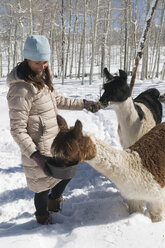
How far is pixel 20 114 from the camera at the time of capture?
168 cm

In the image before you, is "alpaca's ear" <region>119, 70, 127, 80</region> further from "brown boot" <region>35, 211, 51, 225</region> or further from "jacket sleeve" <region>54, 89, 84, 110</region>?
"brown boot" <region>35, 211, 51, 225</region>

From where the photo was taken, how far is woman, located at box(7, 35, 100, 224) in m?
1.68

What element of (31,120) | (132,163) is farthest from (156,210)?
(31,120)

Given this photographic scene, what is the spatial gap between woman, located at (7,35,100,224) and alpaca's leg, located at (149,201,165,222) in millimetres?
982

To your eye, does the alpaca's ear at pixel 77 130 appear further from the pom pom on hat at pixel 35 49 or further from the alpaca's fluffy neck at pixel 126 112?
the alpaca's fluffy neck at pixel 126 112

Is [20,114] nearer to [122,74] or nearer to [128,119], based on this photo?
[122,74]

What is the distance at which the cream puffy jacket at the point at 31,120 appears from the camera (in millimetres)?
1683

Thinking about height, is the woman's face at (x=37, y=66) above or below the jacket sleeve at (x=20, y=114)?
above

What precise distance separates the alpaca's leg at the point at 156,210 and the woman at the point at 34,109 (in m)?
0.98

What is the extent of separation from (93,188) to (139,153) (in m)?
1.40

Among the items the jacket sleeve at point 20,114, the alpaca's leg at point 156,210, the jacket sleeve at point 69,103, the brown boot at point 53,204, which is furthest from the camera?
the brown boot at point 53,204

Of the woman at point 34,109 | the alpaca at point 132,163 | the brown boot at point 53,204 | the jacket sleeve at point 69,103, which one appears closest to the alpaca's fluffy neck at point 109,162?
the alpaca at point 132,163

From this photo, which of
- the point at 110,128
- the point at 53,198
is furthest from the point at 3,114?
the point at 53,198

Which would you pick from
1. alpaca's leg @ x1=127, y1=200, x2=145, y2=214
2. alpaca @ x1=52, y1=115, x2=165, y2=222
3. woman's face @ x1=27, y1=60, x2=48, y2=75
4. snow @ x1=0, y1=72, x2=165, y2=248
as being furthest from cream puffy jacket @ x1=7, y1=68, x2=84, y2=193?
alpaca's leg @ x1=127, y1=200, x2=145, y2=214
